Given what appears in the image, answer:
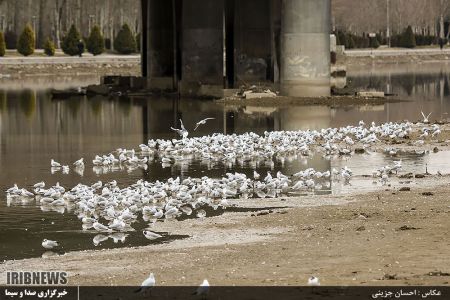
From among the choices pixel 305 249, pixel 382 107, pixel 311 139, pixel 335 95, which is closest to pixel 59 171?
pixel 311 139

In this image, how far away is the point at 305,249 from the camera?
628 inches

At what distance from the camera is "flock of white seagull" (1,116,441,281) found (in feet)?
63.5

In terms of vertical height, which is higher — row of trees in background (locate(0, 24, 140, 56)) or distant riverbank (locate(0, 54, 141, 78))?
row of trees in background (locate(0, 24, 140, 56))

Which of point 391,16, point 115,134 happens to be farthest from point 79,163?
point 391,16

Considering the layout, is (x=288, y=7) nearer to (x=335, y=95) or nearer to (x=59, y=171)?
(x=335, y=95)

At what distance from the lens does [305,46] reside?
48125 millimetres

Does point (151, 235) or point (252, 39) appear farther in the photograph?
point (252, 39)

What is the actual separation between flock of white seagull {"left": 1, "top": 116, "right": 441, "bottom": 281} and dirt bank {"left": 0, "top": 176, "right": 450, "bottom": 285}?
88 cm

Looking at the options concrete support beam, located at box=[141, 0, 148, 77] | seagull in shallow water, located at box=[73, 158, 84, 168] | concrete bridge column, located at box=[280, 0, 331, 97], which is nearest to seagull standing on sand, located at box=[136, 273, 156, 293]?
seagull in shallow water, located at box=[73, 158, 84, 168]

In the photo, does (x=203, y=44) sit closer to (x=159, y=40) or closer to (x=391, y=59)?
(x=159, y=40)

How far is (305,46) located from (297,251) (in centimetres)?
3268

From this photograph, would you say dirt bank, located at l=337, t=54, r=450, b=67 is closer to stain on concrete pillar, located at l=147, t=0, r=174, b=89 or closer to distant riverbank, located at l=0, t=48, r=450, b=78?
distant riverbank, located at l=0, t=48, r=450, b=78

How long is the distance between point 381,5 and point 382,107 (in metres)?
103
